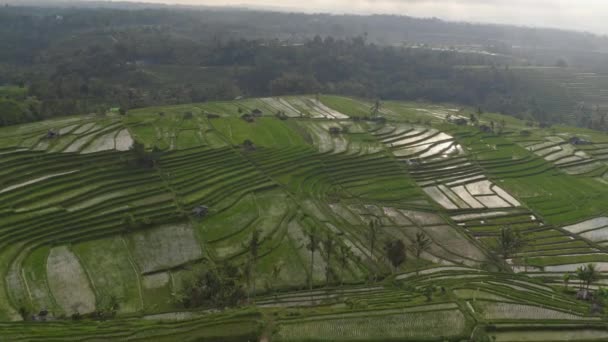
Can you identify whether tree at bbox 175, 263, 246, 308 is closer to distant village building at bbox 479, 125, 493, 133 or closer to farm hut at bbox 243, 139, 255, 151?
farm hut at bbox 243, 139, 255, 151

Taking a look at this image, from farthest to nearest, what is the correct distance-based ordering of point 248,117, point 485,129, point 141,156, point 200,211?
point 485,129, point 248,117, point 141,156, point 200,211

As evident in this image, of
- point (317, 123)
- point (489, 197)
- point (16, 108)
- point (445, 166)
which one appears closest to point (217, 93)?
point (317, 123)

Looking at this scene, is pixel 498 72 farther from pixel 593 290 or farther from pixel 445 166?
pixel 593 290

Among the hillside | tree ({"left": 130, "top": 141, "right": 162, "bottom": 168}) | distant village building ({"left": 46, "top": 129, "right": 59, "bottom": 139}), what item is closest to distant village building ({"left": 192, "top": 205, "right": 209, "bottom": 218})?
the hillside

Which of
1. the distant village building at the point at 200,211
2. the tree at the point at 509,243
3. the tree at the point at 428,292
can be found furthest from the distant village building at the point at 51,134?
the tree at the point at 509,243

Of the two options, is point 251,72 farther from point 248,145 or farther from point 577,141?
point 577,141

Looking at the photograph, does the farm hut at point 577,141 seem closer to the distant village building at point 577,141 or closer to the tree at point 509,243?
the distant village building at point 577,141

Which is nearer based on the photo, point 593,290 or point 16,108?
point 593,290

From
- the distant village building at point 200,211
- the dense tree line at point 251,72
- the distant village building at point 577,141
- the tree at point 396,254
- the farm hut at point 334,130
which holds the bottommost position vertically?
the tree at point 396,254

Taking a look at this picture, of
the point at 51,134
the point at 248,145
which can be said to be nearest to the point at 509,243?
the point at 248,145
